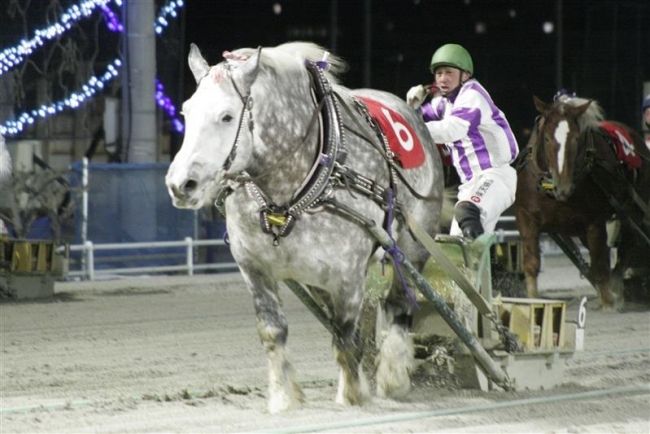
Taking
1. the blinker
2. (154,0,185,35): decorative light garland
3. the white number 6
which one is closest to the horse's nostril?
the blinker

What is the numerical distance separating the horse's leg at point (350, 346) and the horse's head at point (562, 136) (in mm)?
4983

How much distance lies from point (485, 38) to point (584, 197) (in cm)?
1450

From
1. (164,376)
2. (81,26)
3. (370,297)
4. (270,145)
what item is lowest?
(164,376)

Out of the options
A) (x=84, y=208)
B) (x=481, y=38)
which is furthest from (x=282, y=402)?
(x=481, y=38)

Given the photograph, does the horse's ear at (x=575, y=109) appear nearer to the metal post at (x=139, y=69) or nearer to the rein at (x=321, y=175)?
the rein at (x=321, y=175)

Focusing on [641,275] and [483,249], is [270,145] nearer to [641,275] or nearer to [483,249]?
[483,249]

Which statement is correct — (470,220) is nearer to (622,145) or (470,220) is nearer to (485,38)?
(622,145)

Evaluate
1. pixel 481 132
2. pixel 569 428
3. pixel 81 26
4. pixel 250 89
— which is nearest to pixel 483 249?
pixel 481 132

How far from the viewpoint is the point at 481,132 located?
700cm

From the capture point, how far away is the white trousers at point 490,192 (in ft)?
22.8

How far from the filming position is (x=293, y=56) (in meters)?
5.99

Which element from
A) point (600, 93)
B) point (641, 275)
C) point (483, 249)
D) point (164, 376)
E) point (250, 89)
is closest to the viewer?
point (250, 89)

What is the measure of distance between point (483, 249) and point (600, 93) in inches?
610

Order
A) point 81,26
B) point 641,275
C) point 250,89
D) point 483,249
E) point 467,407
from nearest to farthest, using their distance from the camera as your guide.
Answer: point 250,89, point 467,407, point 483,249, point 641,275, point 81,26
